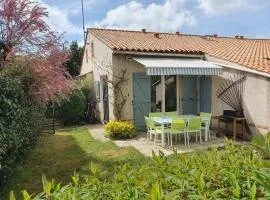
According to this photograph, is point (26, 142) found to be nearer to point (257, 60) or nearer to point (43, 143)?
point (43, 143)

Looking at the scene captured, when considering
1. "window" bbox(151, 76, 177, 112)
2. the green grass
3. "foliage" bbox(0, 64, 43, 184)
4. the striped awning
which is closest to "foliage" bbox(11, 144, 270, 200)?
"foliage" bbox(0, 64, 43, 184)

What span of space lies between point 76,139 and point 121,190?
1883 centimetres

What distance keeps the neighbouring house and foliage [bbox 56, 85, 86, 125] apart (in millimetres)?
1843

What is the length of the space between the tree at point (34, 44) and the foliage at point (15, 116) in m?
0.42

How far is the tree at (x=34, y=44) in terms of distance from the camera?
1281 centimetres

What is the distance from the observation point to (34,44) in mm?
13406

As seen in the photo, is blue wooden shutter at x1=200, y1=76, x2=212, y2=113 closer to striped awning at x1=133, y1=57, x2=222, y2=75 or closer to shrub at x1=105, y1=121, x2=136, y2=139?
striped awning at x1=133, y1=57, x2=222, y2=75

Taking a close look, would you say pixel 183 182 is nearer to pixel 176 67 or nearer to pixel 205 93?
pixel 176 67

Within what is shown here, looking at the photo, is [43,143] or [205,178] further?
[43,143]

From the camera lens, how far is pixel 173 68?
21125 mm

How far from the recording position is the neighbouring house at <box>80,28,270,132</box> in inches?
780

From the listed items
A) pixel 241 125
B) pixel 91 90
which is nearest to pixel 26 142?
pixel 241 125

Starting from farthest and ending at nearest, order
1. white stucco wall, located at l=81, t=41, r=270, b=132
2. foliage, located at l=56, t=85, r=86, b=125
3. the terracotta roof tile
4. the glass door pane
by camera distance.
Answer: foliage, located at l=56, t=85, r=86, b=125, the glass door pane, the terracotta roof tile, white stucco wall, located at l=81, t=41, r=270, b=132

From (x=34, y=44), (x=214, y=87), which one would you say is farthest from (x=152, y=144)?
(x=34, y=44)
